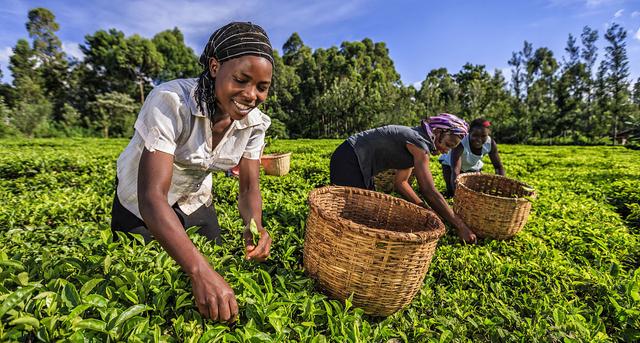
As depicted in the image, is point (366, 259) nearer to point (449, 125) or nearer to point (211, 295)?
point (211, 295)

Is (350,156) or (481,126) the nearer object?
(350,156)

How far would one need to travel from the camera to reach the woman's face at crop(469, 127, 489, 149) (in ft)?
14.5

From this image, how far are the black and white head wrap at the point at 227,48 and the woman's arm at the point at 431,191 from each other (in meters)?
1.99

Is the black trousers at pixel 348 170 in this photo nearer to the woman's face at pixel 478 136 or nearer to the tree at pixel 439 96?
the woman's face at pixel 478 136

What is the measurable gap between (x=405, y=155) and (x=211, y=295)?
254 cm

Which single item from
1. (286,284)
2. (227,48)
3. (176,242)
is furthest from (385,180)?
(176,242)

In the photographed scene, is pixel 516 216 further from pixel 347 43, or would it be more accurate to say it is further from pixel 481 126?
pixel 347 43

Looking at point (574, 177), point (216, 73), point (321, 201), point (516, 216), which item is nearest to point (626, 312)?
point (516, 216)

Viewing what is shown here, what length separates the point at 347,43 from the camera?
4538 cm

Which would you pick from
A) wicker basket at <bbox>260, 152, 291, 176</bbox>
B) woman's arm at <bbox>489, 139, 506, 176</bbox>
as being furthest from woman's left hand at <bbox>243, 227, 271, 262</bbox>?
wicker basket at <bbox>260, 152, 291, 176</bbox>

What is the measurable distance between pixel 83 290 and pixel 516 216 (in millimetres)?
3371

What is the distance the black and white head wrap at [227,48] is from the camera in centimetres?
Result: 138

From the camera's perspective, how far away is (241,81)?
1388 mm

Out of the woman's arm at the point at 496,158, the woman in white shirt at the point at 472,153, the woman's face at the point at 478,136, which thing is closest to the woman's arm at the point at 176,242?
the woman in white shirt at the point at 472,153
